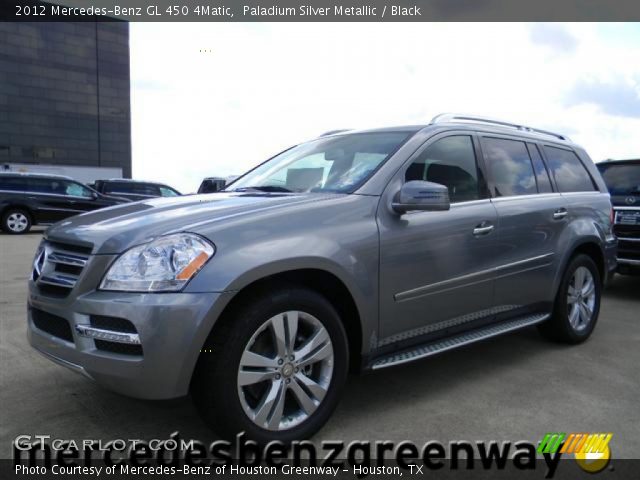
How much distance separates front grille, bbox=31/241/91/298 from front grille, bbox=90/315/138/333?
242 mm

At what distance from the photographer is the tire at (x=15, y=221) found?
14188mm

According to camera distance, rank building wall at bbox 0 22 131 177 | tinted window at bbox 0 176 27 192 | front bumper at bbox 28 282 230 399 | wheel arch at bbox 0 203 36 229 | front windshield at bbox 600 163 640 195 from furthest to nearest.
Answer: building wall at bbox 0 22 131 177
tinted window at bbox 0 176 27 192
wheel arch at bbox 0 203 36 229
front windshield at bbox 600 163 640 195
front bumper at bbox 28 282 230 399

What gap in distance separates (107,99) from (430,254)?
7364cm

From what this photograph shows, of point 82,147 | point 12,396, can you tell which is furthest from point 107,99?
point 12,396

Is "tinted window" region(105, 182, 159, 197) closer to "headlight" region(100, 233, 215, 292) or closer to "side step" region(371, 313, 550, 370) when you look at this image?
"side step" region(371, 313, 550, 370)

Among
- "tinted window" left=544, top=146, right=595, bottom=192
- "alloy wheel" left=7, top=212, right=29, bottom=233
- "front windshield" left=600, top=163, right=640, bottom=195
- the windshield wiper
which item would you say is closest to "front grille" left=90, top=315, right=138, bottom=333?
the windshield wiper

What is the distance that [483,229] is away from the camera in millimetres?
3531

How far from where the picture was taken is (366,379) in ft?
11.9

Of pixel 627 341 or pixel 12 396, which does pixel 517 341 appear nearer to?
pixel 627 341

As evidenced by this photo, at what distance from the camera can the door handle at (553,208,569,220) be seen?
13.9 ft

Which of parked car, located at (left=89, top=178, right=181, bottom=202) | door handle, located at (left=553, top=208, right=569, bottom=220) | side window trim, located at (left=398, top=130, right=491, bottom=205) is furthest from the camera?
parked car, located at (left=89, top=178, right=181, bottom=202)

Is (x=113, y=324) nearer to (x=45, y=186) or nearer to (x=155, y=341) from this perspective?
(x=155, y=341)

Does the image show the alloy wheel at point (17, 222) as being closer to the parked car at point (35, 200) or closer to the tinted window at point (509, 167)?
the parked car at point (35, 200)

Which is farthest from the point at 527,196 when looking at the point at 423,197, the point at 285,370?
the point at 285,370
